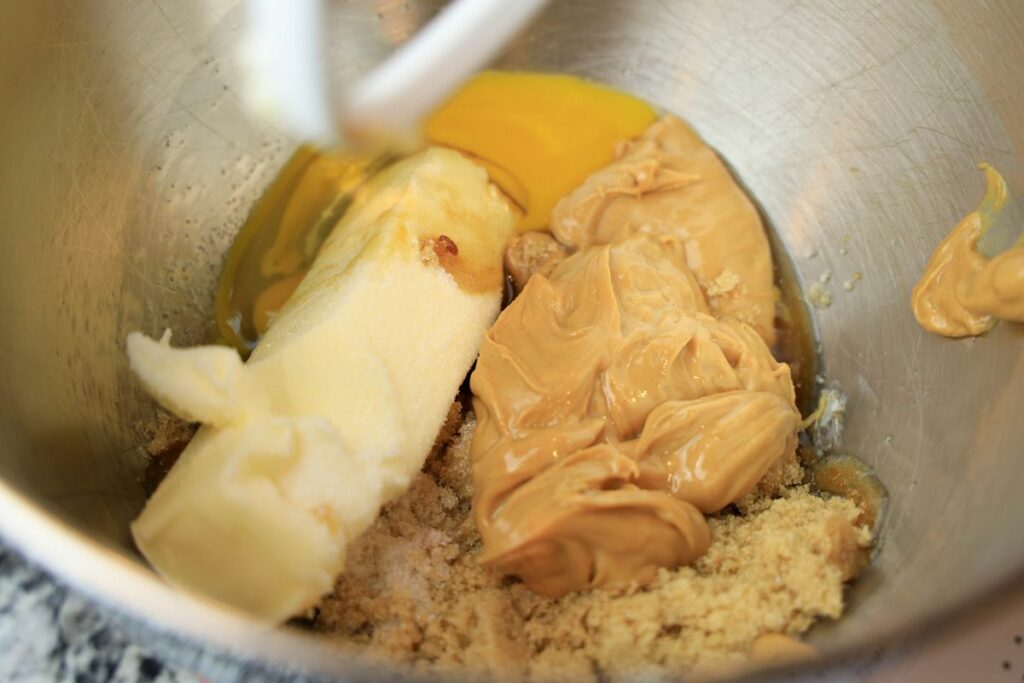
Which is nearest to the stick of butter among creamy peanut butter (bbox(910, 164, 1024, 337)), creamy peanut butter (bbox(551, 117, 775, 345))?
creamy peanut butter (bbox(551, 117, 775, 345))

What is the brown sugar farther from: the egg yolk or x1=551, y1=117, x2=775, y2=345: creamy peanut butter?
the egg yolk

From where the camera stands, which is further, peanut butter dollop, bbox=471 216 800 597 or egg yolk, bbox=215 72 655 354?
egg yolk, bbox=215 72 655 354

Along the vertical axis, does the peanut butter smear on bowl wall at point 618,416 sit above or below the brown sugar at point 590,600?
above

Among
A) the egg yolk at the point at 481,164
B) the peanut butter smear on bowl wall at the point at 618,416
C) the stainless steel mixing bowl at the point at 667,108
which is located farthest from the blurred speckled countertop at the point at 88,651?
the egg yolk at the point at 481,164

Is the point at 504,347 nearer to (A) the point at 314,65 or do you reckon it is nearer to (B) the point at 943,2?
(A) the point at 314,65

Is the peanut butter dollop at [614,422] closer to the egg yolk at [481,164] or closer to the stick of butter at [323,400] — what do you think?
the stick of butter at [323,400]

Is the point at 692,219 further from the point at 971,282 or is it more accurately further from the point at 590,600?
the point at 590,600

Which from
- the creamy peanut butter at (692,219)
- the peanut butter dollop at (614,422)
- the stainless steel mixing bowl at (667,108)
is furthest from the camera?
the creamy peanut butter at (692,219)

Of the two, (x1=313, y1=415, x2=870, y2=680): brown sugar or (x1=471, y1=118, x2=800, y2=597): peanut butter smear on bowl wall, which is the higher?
(x1=471, y1=118, x2=800, y2=597): peanut butter smear on bowl wall
